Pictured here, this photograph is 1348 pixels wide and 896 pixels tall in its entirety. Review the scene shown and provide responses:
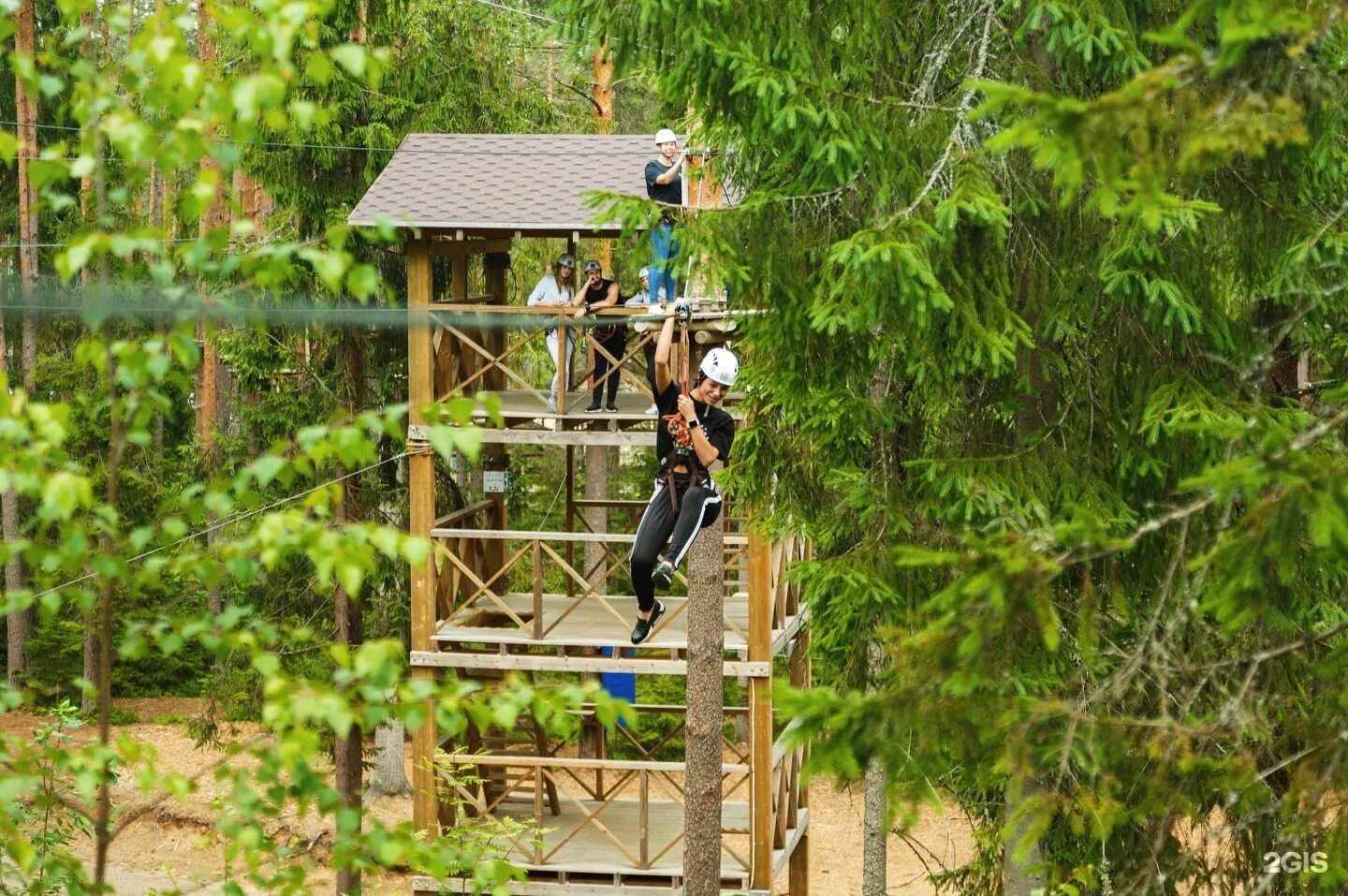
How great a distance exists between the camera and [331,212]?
17.4 metres

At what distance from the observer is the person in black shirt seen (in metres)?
9.26

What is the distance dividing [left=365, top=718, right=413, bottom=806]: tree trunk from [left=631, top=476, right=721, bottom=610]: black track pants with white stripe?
36.5 ft

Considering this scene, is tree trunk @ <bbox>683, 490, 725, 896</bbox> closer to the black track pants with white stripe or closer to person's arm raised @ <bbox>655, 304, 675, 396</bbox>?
the black track pants with white stripe

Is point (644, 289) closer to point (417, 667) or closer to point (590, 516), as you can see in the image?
point (417, 667)

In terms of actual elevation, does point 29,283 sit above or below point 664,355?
below

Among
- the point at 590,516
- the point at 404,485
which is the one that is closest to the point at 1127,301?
the point at 404,485

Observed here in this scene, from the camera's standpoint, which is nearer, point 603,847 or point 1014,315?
point 1014,315

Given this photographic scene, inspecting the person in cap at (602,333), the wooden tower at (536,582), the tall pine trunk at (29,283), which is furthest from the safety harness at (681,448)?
the tall pine trunk at (29,283)

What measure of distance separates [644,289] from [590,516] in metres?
10.2

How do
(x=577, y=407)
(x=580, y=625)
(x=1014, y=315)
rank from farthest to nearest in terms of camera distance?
(x=580, y=625)
(x=577, y=407)
(x=1014, y=315)

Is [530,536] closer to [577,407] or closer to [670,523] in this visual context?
[577,407]

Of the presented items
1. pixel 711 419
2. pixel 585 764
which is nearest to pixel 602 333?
pixel 585 764

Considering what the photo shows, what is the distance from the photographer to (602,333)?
524 inches

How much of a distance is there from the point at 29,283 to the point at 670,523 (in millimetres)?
15557
